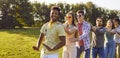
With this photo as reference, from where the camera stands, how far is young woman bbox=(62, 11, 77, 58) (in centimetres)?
838

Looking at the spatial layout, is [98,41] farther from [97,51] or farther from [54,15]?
[54,15]

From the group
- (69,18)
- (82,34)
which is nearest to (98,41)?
(82,34)

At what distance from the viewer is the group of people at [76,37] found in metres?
6.33

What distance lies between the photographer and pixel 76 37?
859 cm

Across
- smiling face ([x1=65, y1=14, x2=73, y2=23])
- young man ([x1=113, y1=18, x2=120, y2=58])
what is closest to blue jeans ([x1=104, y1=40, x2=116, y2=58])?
young man ([x1=113, y1=18, x2=120, y2=58])

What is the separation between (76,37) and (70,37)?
18cm

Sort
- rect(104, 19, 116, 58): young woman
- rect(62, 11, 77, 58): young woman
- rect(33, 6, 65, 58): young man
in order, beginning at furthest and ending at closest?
rect(104, 19, 116, 58): young woman < rect(62, 11, 77, 58): young woman < rect(33, 6, 65, 58): young man

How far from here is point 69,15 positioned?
8391mm

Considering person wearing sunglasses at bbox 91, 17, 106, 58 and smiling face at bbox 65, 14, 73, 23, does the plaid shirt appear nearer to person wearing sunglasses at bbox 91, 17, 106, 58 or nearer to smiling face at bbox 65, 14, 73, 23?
smiling face at bbox 65, 14, 73, 23

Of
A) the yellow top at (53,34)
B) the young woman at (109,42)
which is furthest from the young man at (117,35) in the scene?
the yellow top at (53,34)

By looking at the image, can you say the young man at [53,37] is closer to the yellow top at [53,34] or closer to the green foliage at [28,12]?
the yellow top at [53,34]

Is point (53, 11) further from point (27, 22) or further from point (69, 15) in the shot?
point (27, 22)

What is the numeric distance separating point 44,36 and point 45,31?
0.39ft

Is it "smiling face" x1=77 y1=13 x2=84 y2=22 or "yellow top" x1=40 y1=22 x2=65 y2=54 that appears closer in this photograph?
"yellow top" x1=40 y1=22 x2=65 y2=54
